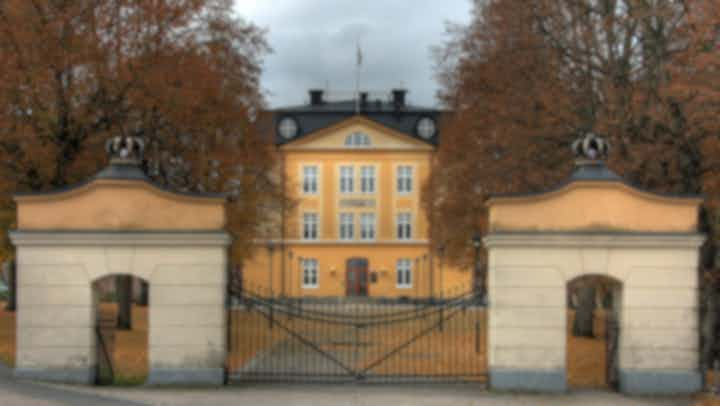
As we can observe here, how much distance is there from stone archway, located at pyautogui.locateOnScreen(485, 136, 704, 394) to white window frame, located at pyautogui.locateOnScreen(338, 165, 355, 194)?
43020mm

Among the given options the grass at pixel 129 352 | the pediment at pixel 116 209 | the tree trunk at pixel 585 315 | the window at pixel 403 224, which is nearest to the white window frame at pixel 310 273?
the window at pixel 403 224

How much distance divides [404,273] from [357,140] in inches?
371

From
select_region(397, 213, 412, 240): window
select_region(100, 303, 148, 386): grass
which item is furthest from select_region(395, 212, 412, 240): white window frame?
select_region(100, 303, 148, 386): grass

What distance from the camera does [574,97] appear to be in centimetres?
2152

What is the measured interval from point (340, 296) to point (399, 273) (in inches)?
170

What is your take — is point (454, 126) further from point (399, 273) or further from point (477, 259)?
point (399, 273)

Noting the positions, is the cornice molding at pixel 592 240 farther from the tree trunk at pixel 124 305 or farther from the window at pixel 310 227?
the window at pixel 310 227

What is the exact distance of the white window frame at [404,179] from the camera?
56.0 metres

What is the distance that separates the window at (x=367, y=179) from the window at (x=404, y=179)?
5.71 ft

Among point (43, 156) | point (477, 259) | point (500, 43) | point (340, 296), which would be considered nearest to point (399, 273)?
point (340, 296)

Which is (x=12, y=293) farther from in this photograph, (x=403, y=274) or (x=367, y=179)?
(x=403, y=274)

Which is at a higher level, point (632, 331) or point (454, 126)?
point (454, 126)

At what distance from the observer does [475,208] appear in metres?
25.3

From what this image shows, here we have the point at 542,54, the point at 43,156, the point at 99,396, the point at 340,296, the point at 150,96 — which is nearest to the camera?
the point at 99,396
